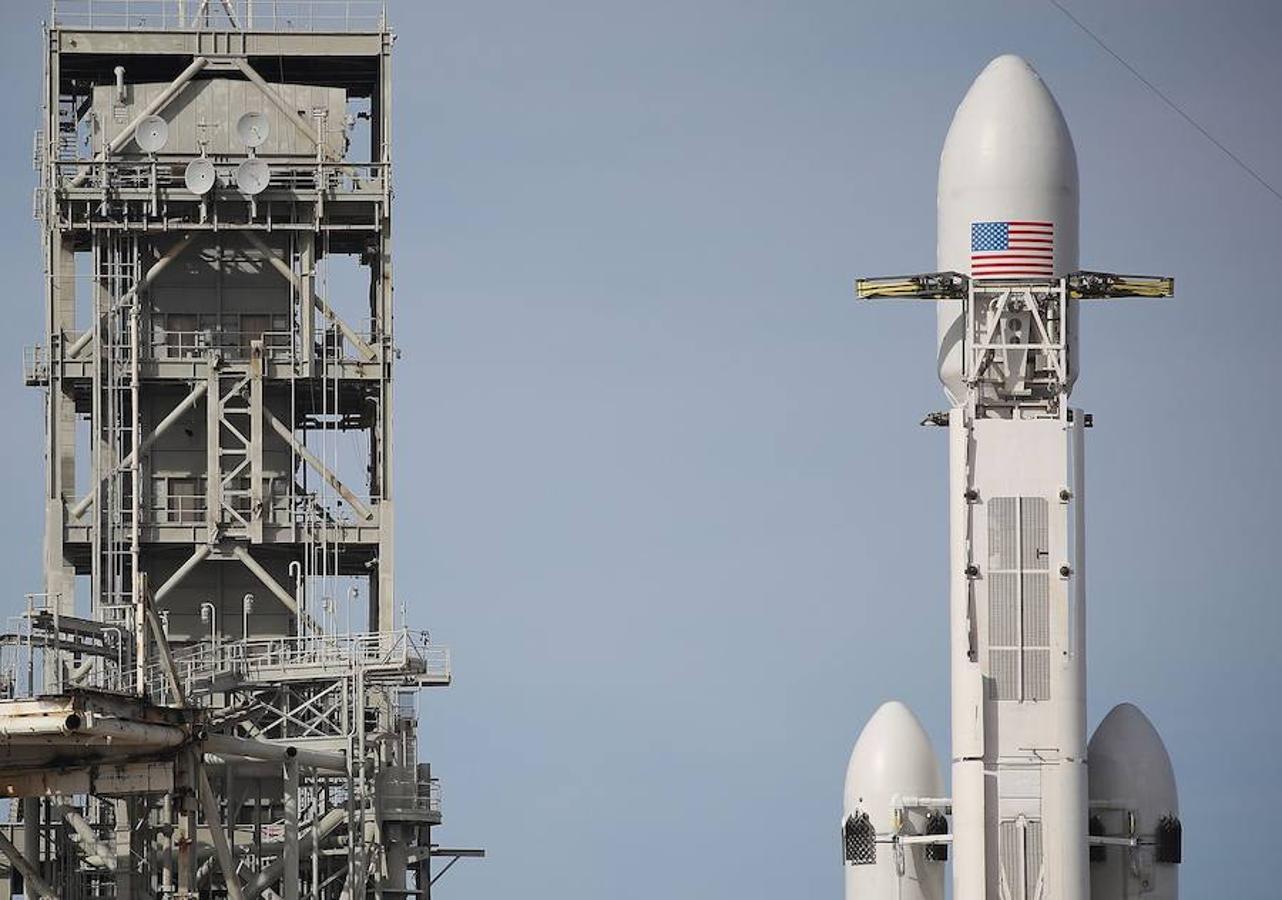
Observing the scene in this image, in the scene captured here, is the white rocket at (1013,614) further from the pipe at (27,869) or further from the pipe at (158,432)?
the pipe at (158,432)

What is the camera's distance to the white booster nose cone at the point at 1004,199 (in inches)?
3762

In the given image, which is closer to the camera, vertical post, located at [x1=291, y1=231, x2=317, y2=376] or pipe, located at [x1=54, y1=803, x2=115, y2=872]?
pipe, located at [x1=54, y1=803, x2=115, y2=872]

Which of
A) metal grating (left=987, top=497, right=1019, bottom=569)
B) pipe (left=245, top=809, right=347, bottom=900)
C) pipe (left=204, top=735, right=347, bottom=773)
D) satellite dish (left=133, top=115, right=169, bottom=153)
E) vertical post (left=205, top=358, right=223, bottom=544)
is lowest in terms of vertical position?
pipe (left=245, top=809, right=347, bottom=900)

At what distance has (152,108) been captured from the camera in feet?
398

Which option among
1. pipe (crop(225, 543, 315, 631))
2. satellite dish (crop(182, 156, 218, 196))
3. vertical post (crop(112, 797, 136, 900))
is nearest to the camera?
vertical post (crop(112, 797, 136, 900))

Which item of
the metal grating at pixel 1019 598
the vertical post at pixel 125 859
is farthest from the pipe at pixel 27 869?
the metal grating at pixel 1019 598

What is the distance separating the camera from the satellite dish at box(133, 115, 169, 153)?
4688 inches

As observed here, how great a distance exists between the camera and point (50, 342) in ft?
392

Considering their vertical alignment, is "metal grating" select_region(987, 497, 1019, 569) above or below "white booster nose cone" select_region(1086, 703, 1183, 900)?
above

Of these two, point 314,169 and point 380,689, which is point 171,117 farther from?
point 380,689

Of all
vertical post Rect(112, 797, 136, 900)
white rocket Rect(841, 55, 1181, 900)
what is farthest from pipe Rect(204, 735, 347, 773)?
white rocket Rect(841, 55, 1181, 900)

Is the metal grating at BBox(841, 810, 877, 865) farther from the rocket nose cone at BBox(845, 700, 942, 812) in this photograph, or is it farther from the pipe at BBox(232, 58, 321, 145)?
the pipe at BBox(232, 58, 321, 145)

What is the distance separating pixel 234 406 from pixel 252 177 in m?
7.41

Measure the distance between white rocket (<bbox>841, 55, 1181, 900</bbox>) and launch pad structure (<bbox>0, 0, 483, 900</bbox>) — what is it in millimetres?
21118
